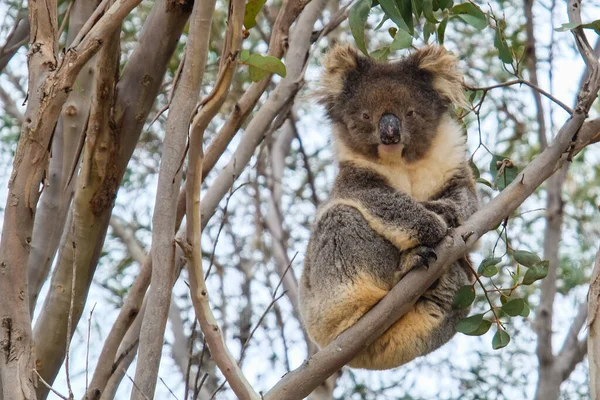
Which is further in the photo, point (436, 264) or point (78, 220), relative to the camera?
point (78, 220)

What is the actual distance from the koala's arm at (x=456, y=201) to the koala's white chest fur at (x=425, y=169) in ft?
0.12

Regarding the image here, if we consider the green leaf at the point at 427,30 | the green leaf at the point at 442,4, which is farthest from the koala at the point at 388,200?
the green leaf at the point at 442,4

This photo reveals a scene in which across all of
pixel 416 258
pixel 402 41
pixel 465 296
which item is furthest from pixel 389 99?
pixel 465 296

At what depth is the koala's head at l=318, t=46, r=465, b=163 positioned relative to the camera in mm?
3551

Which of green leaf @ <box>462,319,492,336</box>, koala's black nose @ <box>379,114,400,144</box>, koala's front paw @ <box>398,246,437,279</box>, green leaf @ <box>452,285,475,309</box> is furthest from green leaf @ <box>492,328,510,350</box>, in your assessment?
koala's black nose @ <box>379,114,400,144</box>

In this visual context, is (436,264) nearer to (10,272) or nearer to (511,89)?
(10,272)

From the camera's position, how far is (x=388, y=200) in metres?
3.30

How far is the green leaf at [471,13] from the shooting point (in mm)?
2889

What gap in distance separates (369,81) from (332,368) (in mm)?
1634

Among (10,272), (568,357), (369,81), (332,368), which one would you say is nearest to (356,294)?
(332,368)

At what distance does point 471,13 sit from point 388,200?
31.1 inches

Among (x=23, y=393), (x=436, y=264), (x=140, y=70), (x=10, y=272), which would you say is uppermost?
(x=140, y=70)

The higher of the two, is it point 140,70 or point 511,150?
point 511,150

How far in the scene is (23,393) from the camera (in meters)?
2.10
